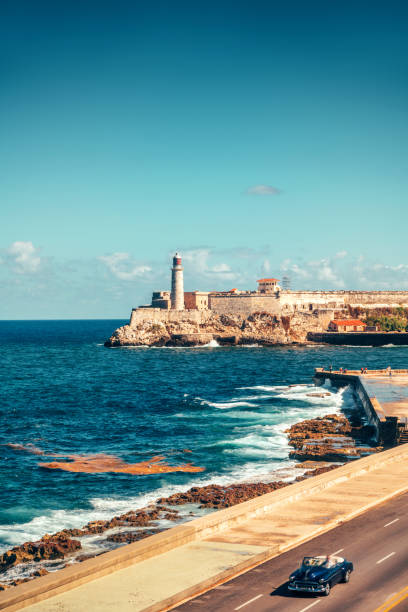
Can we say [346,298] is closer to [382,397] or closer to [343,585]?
[382,397]

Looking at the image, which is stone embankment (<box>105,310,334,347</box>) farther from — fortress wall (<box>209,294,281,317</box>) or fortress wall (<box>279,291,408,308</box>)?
fortress wall (<box>279,291,408,308</box>)

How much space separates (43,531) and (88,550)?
394 cm

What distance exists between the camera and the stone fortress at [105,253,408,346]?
150 meters

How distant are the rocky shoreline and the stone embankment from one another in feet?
336

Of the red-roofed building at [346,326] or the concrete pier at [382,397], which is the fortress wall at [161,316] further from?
the concrete pier at [382,397]

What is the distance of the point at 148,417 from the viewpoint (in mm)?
61062

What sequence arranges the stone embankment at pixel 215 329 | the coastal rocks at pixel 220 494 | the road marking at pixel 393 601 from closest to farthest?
the road marking at pixel 393 601
the coastal rocks at pixel 220 494
the stone embankment at pixel 215 329

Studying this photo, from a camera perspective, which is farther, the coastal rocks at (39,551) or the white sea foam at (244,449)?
the white sea foam at (244,449)

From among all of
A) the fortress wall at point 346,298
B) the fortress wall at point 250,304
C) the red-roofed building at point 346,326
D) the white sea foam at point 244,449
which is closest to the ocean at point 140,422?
the white sea foam at point 244,449

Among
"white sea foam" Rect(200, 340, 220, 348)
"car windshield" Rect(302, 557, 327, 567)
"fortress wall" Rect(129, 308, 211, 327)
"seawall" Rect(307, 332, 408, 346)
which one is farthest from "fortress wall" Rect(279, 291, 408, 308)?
"car windshield" Rect(302, 557, 327, 567)

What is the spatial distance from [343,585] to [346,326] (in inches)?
5703

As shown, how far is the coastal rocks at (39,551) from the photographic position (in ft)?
84.4

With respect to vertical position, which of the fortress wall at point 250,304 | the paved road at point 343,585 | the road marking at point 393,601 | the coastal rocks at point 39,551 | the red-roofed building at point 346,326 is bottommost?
the coastal rocks at point 39,551

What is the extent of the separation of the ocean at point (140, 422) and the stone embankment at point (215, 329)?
25189 millimetres
